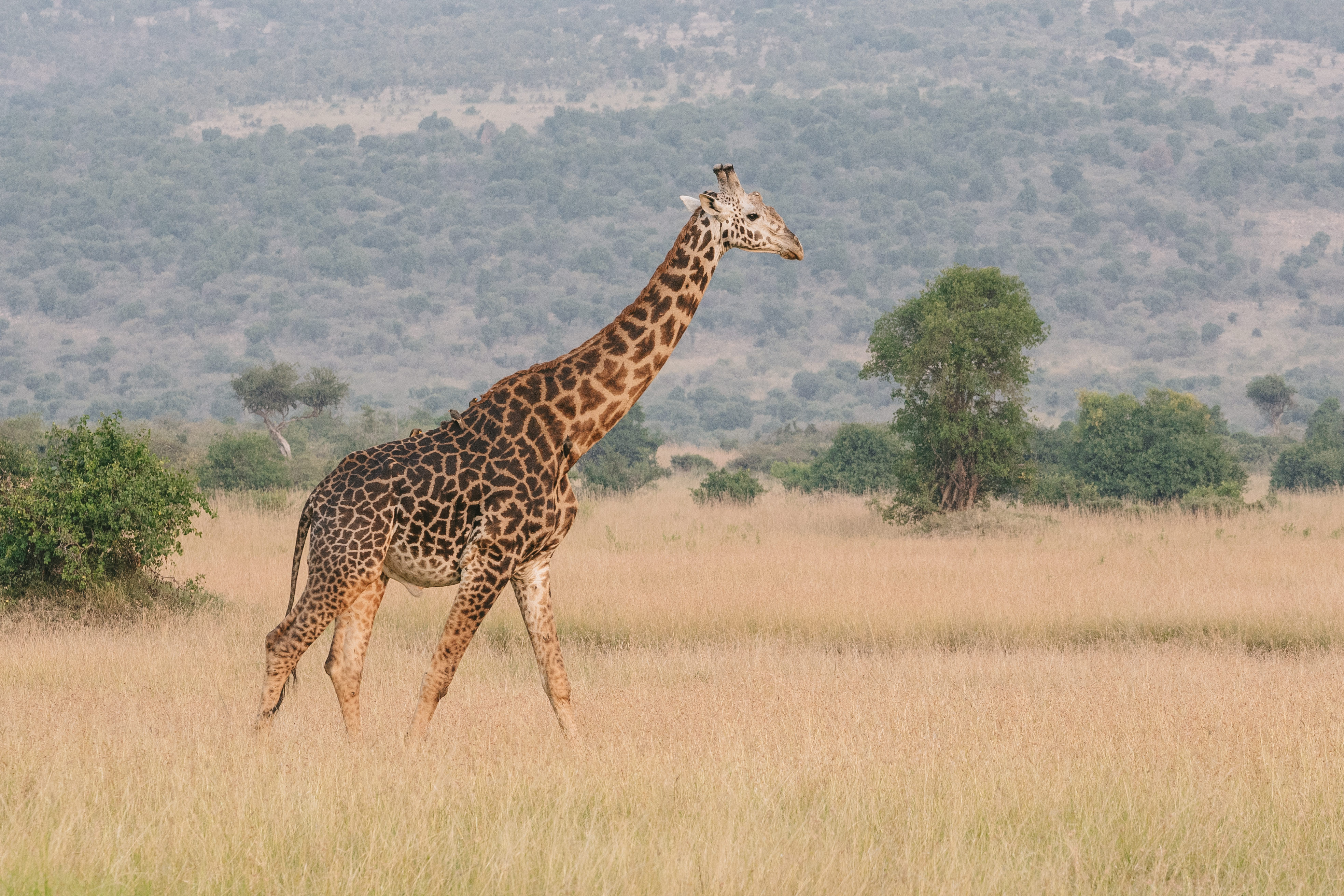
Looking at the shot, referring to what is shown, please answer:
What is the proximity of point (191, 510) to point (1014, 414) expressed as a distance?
47.5 ft

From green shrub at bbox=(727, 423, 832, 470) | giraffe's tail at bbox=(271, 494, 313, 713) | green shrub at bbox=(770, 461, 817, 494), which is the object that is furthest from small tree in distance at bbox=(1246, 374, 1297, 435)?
giraffe's tail at bbox=(271, 494, 313, 713)

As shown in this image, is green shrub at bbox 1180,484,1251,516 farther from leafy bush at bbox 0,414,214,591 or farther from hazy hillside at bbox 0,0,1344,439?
hazy hillside at bbox 0,0,1344,439

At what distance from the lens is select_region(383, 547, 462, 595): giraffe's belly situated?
859cm

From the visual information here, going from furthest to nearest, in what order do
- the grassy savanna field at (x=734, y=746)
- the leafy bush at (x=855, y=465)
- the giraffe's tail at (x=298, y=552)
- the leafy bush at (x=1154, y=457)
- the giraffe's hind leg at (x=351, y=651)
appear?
the leafy bush at (x=855, y=465)
the leafy bush at (x=1154, y=457)
the giraffe's hind leg at (x=351, y=651)
the giraffe's tail at (x=298, y=552)
the grassy savanna field at (x=734, y=746)

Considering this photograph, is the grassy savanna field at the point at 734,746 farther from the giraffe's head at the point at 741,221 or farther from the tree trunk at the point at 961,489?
the tree trunk at the point at 961,489

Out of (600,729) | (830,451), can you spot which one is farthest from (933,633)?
(830,451)

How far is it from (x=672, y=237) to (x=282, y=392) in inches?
4112

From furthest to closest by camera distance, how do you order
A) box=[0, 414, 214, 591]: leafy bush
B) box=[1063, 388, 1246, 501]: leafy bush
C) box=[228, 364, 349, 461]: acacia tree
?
box=[228, 364, 349, 461]: acacia tree, box=[1063, 388, 1246, 501]: leafy bush, box=[0, 414, 214, 591]: leafy bush

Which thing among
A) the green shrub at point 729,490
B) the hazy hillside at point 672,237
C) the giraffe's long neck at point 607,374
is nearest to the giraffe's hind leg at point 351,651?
the giraffe's long neck at point 607,374

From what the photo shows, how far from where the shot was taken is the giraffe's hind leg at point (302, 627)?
28.1 ft

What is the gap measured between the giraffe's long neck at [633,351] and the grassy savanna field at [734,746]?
201cm

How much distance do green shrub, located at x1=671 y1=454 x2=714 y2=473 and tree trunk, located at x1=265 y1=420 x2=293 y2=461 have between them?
38.2 feet

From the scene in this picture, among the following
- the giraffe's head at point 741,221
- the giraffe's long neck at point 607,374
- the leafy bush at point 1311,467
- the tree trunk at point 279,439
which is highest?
the giraffe's head at point 741,221

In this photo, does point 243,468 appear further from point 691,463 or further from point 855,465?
point 691,463
